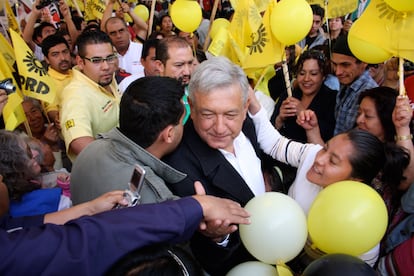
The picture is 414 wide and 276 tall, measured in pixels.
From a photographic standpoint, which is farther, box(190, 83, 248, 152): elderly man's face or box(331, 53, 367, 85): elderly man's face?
box(331, 53, 367, 85): elderly man's face

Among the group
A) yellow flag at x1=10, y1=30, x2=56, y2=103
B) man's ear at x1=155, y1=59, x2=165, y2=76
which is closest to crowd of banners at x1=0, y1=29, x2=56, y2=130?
Answer: yellow flag at x1=10, y1=30, x2=56, y2=103

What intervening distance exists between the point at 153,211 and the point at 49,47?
3.22 metres

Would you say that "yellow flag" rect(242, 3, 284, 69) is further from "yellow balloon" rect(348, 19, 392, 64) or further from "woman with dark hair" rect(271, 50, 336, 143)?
"yellow balloon" rect(348, 19, 392, 64)

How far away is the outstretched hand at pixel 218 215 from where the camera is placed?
4.13ft

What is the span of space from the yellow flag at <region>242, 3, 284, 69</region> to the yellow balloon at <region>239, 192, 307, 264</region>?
149 centimetres

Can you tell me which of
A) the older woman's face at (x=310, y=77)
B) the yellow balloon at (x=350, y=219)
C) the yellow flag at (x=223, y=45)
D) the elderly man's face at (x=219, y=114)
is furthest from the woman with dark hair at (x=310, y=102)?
the yellow balloon at (x=350, y=219)

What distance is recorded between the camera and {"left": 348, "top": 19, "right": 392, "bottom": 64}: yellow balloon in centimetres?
205

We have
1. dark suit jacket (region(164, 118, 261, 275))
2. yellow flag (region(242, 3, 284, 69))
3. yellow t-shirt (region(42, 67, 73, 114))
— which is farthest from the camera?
yellow t-shirt (region(42, 67, 73, 114))

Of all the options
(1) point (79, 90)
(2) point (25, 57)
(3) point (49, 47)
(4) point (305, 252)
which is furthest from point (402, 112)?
(3) point (49, 47)

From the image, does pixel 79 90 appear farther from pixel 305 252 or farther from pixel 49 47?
pixel 305 252

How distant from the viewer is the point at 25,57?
2.78 meters

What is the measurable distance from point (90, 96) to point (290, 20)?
158 centimetres

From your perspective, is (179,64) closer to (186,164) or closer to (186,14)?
(186,14)

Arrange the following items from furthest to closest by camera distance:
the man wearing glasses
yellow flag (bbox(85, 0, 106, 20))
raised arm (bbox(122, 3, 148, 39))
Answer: raised arm (bbox(122, 3, 148, 39)), yellow flag (bbox(85, 0, 106, 20)), the man wearing glasses
